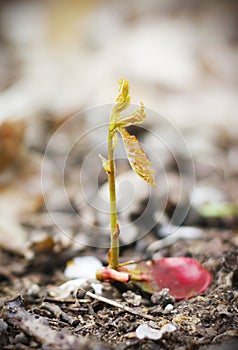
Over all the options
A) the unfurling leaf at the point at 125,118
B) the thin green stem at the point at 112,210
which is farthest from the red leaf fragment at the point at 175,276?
the unfurling leaf at the point at 125,118

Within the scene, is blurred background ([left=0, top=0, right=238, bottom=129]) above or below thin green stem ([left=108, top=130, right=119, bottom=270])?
above

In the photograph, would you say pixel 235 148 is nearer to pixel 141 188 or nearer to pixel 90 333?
pixel 141 188

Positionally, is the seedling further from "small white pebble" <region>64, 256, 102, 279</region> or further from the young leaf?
"small white pebble" <region>64, 256, 102, 279</region>

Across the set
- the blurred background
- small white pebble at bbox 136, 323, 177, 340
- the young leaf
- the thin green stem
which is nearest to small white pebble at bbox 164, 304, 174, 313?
small white pebble at bbox 136, 323, 177, 340

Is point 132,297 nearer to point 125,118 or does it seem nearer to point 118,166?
point 125,118

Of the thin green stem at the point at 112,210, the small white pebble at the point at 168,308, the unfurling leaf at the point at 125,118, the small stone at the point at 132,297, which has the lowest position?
the small white pebble at the point at 168,308

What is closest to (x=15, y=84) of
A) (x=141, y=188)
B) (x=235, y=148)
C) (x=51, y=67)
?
(x=51, y=67)

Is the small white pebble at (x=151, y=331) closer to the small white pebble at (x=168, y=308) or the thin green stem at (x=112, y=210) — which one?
the small white pebble at (x=168, y=308)
